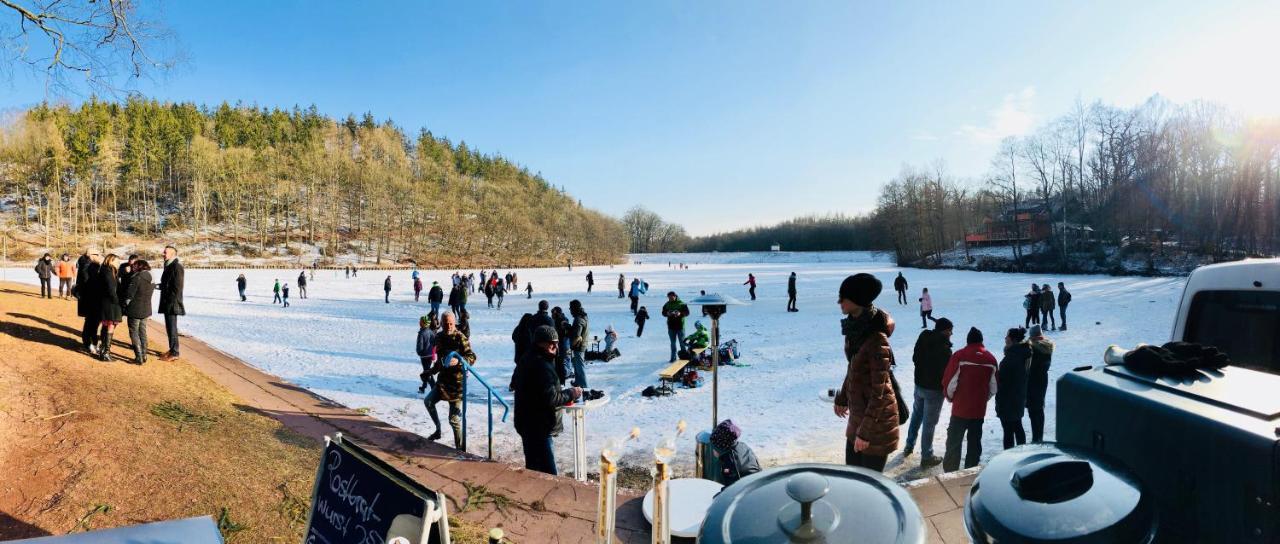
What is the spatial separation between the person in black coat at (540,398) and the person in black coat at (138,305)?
6.04 m

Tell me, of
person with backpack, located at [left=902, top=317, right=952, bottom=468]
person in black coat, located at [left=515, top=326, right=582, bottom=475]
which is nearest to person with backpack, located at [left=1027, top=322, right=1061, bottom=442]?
person with backpack, located at [left=902, top=317, right=952, bottom=468]

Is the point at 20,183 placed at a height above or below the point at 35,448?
above

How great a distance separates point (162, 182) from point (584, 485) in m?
95.9

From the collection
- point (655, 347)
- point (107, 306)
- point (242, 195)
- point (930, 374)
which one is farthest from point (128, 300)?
point (242, 195)

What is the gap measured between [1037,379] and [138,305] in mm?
11603

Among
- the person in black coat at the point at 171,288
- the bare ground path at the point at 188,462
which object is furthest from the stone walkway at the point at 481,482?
the person in black coat at the point at 171,288

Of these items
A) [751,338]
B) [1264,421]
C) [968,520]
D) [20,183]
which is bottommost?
[751,338]

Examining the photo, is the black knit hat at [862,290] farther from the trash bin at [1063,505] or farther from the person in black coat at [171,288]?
the person in black coat at [171,288]

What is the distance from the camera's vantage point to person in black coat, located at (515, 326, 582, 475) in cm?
471

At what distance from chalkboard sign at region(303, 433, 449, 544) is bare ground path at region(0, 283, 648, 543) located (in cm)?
145

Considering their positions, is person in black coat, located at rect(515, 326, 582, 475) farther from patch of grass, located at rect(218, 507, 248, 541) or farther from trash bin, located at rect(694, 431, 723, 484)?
patch of grass, located at rect(218, 507, 248, 541)

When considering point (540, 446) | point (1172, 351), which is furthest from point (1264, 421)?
point (540, 446)

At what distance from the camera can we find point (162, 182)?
7338 centimetres

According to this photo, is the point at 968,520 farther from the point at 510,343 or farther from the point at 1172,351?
the point at 510,343
